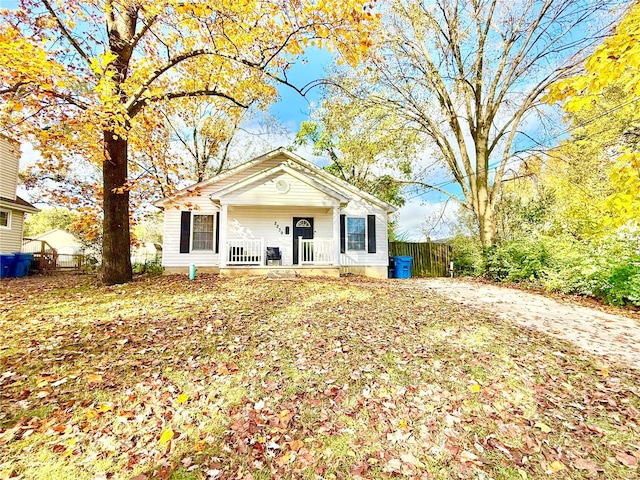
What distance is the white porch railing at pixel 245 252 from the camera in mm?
11391

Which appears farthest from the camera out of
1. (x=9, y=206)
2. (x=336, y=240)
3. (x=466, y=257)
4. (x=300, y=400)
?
(x=466, y=257)

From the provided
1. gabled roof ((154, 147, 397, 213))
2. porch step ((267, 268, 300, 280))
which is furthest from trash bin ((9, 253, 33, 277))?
porch step ((267, 268, 300, 280))

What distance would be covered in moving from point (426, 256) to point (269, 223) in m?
8.91

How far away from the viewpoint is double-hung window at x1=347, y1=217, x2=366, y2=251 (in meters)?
14.1

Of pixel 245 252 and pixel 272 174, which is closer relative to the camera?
pixel 245 252

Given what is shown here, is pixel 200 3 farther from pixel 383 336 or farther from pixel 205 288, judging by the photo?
pixel 383 336

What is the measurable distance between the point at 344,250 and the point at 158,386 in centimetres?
1112

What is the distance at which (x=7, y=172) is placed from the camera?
14.7 metres

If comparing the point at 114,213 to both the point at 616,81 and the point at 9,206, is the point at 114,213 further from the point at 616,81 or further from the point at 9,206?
the point at 9,206

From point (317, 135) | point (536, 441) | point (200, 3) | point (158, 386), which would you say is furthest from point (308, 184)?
point (317, 135)

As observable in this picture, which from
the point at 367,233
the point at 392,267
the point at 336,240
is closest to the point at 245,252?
the point at 336,240

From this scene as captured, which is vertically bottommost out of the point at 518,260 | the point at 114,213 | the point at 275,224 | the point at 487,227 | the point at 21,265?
the point at 21,265

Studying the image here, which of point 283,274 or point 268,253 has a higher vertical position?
point 268,253

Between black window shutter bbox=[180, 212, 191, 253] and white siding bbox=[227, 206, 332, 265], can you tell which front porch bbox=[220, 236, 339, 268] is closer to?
white siding bbox=[227, 206, 332, 265]
